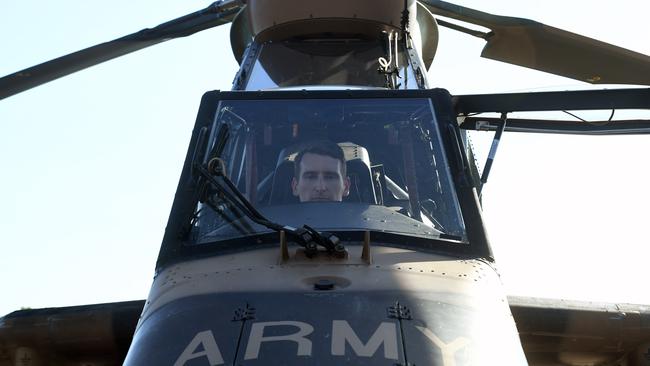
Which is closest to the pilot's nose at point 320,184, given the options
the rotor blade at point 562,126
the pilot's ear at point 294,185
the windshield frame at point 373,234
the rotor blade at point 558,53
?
the pilot's ear at point 294,185

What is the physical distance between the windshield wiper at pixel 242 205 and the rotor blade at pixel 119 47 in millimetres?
2863

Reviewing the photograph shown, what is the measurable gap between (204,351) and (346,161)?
1.74 metres

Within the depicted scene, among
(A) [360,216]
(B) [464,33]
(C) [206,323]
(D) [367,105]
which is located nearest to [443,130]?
(D) [367,105]

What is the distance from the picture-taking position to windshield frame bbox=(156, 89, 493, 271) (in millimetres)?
4285

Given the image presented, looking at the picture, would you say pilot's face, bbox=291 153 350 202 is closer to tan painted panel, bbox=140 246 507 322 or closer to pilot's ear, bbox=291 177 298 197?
pilot's ear, bbox=291 177 298 197

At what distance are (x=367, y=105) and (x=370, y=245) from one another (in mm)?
1198

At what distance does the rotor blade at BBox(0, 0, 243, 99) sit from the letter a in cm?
395

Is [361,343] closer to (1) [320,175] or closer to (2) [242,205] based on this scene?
(2) [242,205]

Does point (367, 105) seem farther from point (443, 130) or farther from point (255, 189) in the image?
point (255, 189)

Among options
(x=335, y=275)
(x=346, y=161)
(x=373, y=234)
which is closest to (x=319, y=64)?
(x=346, y=161)

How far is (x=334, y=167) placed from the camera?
4832 millimetres

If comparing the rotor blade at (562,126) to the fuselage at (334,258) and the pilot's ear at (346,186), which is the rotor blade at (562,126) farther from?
the pilot's ear at (346,186)

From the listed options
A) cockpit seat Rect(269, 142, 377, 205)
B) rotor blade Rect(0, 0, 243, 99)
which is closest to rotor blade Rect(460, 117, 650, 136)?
cockpit seat Rect(269, 142, 377, 205)

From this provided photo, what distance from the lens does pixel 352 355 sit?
3.27 metres
